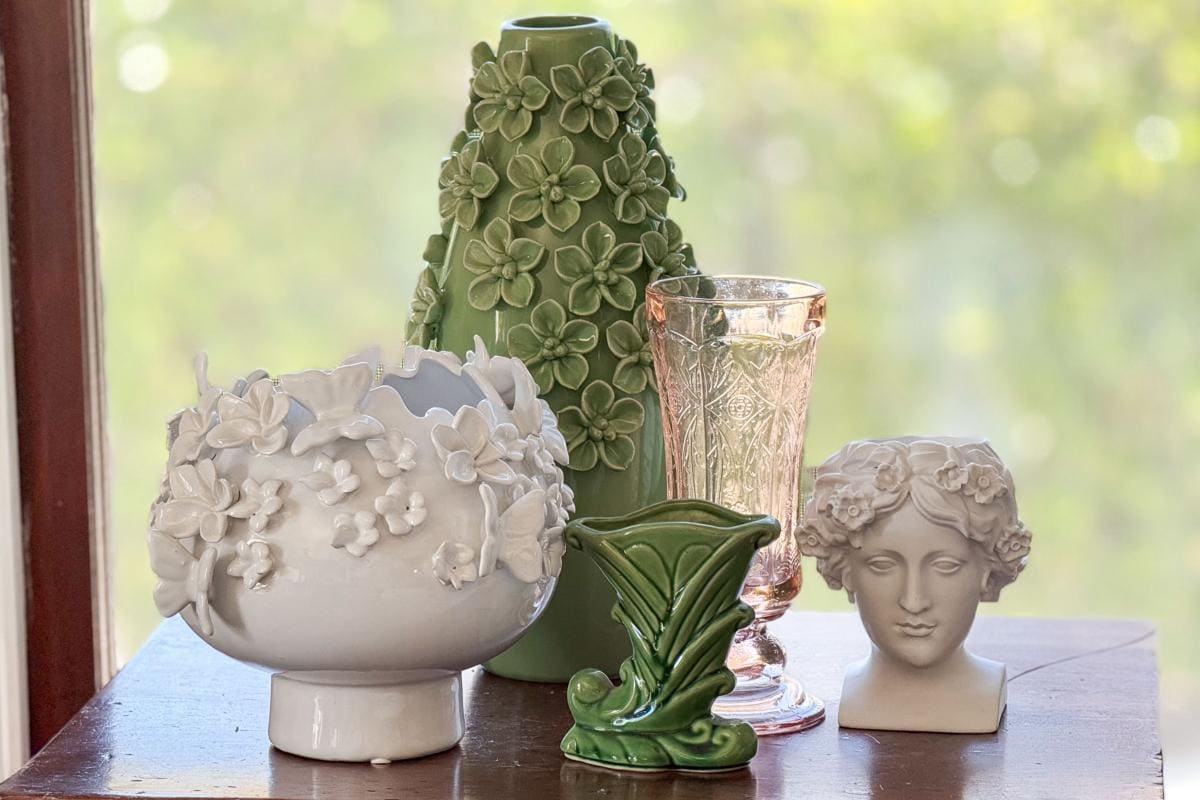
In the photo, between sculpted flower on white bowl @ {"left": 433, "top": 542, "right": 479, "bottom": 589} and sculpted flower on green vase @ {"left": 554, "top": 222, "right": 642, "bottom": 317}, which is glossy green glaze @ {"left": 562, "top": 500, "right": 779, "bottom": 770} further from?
sculpted flower on green vase @ {"left": 554, "top": 222, "right": 642, "bottom": 317}

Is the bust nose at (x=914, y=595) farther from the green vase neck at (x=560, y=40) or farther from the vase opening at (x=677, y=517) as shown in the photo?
the green vase neck at (x=560, y=40)

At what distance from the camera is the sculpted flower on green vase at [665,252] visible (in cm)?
91

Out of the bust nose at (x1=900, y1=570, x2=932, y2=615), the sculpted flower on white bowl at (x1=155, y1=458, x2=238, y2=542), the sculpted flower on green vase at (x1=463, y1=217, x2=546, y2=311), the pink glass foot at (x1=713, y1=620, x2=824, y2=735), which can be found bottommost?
the pink glass foot at (x1=713, y1=620, x2=824, y2=735)

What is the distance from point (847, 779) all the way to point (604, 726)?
124mm

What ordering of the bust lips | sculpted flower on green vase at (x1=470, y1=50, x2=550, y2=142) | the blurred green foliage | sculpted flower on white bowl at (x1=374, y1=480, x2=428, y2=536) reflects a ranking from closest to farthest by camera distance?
sculpted flower on white bowl at (x1=374, y1=480, x2=428, y2=536) → the bust lips → sculpted flower on green vase at (x1=470, y1=50, x2=550, y2=142) → the blurred green foliage

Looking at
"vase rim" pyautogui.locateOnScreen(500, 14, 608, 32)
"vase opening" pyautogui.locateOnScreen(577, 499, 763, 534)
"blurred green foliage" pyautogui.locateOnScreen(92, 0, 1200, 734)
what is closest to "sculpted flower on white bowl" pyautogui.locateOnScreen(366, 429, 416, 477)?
"vase opening" pyautogui.locateOnScreen(577, 499, 763, 534)

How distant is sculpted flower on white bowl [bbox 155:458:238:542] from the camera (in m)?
0.72

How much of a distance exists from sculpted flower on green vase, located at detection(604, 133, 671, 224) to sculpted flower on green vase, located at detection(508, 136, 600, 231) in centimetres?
1

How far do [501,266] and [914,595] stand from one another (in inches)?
12.1

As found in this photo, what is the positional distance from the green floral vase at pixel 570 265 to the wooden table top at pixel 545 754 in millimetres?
77

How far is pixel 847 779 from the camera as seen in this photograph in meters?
0.76

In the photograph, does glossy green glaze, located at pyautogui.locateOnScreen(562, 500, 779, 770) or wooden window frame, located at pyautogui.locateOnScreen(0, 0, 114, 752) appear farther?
wooden window frame, located at pyautogui.locateOnScreen(0, 0, 114, 752)

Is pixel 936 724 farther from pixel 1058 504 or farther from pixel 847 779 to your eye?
pixel 1058 504

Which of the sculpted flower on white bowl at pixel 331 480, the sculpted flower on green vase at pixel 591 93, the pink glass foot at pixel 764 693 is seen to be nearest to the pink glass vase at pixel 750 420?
the pink glass foot at pixel 764 693
